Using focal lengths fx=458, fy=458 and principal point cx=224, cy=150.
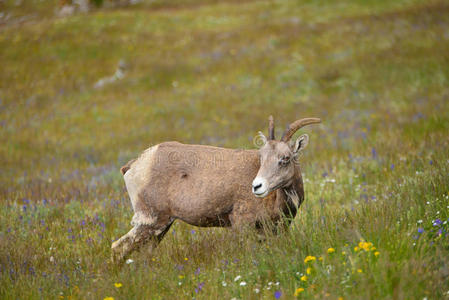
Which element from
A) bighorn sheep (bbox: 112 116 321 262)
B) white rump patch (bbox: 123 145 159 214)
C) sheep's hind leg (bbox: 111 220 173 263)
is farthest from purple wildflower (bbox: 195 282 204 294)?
white rump patch (bbox: 123 145 159 214)

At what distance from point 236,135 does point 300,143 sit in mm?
9952

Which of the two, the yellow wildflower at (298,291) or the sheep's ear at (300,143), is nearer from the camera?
the yellow wildflower at (298,291)

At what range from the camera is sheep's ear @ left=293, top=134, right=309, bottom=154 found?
558cm

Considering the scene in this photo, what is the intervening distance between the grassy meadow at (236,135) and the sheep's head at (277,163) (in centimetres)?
52

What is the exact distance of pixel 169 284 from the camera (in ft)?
15.1

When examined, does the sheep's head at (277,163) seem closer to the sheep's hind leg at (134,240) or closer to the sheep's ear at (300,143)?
the sheep's ear at (300,143)

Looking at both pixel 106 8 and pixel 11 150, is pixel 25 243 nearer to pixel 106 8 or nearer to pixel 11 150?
pixel 11 150

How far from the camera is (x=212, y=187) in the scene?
5.61 m

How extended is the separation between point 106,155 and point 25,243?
8.59 m

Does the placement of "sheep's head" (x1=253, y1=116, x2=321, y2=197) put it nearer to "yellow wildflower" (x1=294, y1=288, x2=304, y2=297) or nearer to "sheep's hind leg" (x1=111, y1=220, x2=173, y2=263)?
"yellow wildflower" (x1=294, y1=288, x2=304, y2=297)

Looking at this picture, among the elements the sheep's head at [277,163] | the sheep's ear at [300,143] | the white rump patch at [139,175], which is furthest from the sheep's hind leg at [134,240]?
the sheep's ear at [300,143]

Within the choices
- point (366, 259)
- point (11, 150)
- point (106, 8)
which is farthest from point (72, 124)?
point (106, 8)


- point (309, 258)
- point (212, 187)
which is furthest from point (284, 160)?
point (309, 258)

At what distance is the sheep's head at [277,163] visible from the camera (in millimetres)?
5168
